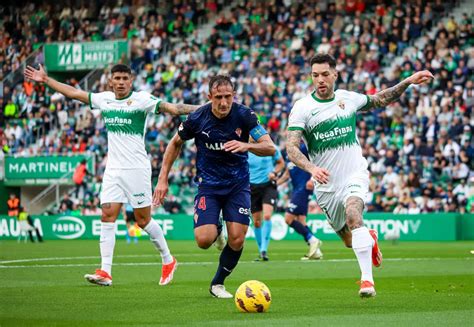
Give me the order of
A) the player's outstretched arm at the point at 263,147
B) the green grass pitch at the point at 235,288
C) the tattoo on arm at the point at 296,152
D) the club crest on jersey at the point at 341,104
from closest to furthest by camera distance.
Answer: the green grass pitch at the point at 235,288
the player's outstretched arm at the point at 263,147
the tattoo on arm at the point at 296,152
the club crest on jersey at the point at 341,104

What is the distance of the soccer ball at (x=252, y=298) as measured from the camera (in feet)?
35.6

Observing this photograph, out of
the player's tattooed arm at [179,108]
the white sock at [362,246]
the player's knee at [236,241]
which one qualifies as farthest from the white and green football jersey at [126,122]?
the white sock at [362,246]

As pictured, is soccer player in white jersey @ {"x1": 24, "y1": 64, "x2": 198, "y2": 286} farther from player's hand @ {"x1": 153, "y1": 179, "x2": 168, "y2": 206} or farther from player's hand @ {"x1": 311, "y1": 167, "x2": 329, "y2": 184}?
player's hand @ {"x1": 311, "y1": 167, "x2": 329, "y2": 184}

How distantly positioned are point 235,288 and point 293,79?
81.7ft

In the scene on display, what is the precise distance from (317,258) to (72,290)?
8700mm

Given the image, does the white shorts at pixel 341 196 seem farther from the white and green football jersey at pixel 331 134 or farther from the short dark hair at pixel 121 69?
the short dark hair at pixel 121 69

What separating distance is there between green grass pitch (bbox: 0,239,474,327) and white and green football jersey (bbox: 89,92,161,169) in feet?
5.97

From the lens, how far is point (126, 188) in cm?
1497

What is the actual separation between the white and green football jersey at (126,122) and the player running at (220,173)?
2.44 metres

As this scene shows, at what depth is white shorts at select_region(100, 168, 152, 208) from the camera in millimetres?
14914

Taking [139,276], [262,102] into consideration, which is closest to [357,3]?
[262,102]

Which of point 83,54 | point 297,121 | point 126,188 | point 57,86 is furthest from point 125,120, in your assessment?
point 83,54

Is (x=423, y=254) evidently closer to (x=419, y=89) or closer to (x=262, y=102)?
(x=419, y=89)

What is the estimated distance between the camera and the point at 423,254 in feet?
76.7
